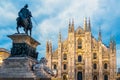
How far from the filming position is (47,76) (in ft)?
50.9

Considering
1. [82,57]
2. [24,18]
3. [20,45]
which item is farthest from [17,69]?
[82,57]

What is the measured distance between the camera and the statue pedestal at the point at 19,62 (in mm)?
15195

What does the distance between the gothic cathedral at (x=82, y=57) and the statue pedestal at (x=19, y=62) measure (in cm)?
6107

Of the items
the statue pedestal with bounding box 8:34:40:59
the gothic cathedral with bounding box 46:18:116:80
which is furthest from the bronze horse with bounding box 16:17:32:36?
the gothic cathedral with bounding box 46:18:116:80

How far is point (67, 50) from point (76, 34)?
441 cm

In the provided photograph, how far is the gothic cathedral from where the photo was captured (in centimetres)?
7688

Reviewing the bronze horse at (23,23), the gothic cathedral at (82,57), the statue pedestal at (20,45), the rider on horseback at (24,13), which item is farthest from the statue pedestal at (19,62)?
the gothic cathedral at (82,57)

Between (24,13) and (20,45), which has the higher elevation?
(24,13)

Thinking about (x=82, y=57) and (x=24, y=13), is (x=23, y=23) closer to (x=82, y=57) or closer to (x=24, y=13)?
(x=24, y=13)

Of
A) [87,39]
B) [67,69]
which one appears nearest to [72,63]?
[67,69]

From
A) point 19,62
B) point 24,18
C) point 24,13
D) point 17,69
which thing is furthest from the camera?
point 24,13

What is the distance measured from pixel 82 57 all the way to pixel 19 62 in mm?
63695

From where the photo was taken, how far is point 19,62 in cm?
1555

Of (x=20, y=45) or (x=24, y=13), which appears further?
(x=24, y=13)
